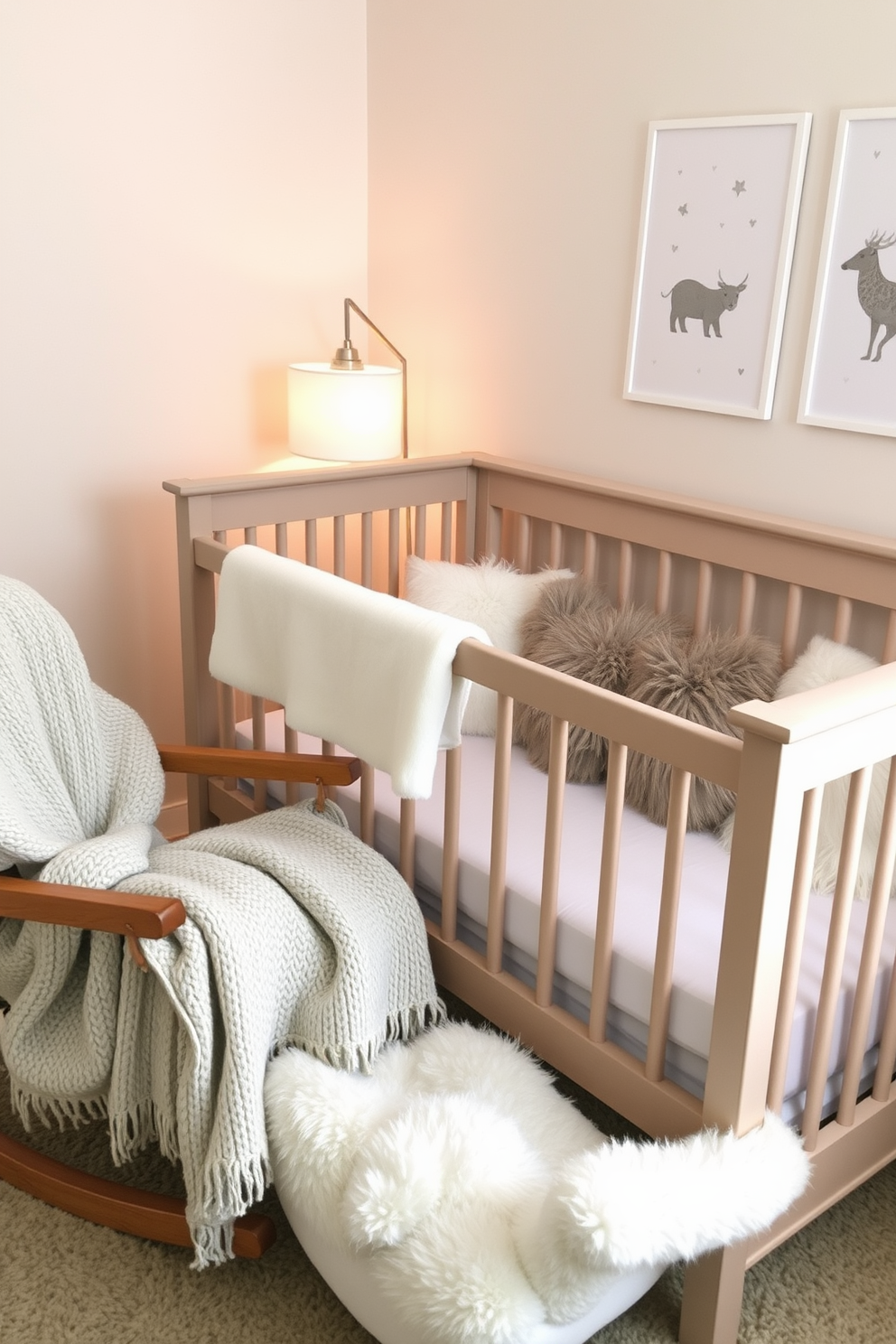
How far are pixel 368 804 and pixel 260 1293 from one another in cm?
66

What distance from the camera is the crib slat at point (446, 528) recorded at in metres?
2.35

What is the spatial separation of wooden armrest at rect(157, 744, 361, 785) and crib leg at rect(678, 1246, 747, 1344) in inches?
30.2

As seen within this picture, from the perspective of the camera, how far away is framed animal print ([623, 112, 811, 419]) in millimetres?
1757

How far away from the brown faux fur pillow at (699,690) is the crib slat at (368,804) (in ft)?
1.27

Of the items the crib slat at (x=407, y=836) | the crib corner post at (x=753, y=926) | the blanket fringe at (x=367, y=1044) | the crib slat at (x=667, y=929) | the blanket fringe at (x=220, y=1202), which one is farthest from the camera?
the crib slat at (x=407, y=836)

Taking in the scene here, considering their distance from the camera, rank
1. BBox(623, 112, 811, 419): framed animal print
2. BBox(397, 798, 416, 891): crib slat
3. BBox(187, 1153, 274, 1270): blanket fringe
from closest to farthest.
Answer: BBox(187, 1153, 274, 1270): blanket fringe, BBox(397, 798, 416, 891): crib slat, BBox(623, 112, 811, 419): framed animal print

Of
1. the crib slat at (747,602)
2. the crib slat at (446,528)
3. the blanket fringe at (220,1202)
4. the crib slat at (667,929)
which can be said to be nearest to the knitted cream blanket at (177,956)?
the blanket fringe at (220,1202)

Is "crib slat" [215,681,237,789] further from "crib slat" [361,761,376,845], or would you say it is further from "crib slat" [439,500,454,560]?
"crib slat" [439,500,454,560]

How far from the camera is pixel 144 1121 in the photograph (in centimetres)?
144

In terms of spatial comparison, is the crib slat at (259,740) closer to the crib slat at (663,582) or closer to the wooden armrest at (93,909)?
the wooden armrest at (93,909)

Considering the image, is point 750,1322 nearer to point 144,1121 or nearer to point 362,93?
point 144,1121

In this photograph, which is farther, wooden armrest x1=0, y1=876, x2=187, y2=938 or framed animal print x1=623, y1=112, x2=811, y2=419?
framed animal print x1=623, y1=112, x2=811, y2=419

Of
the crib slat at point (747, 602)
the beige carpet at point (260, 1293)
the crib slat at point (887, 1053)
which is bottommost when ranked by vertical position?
the beige carpet at point (260, 1293)

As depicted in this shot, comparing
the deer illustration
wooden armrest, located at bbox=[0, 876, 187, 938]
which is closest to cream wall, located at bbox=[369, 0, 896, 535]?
the deer illustration
